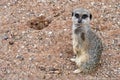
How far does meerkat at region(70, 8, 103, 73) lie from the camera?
200 inches

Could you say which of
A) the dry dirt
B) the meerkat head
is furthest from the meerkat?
the dry dirt

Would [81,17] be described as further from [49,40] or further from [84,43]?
[49,40]

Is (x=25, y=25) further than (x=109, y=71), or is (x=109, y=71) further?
(x=25, y=25)

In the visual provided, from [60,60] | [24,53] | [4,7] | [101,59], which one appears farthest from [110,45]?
[4,7]

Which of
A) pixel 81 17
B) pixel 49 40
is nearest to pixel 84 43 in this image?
pixel 81 17

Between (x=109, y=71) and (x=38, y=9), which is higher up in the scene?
(x=38, y=9)

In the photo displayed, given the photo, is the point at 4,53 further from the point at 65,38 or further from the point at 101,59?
the point at 101,59

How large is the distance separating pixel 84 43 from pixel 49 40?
62cm

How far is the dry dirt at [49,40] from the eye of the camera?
5.14m

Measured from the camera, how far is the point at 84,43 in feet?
16.9

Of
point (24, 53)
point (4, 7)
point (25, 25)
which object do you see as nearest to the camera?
point (24, 53)

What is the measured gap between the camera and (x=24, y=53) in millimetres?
5418

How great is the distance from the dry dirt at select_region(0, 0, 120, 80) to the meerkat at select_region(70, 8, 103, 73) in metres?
0.12

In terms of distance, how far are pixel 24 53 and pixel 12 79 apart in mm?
486
